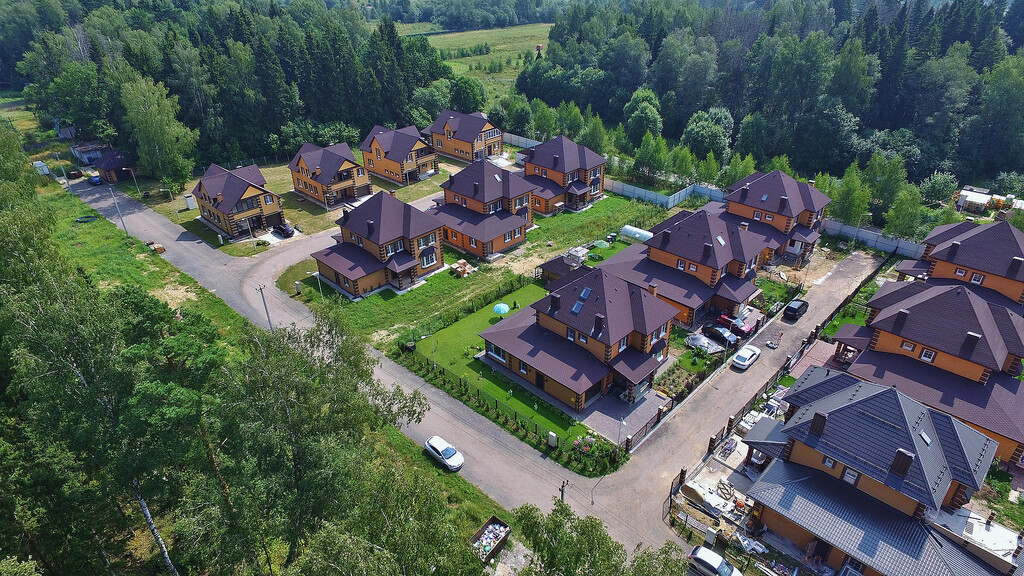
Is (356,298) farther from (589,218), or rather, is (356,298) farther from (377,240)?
(589,218)

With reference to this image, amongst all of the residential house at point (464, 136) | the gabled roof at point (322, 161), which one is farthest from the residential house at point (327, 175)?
the residential house at point (464, 136)

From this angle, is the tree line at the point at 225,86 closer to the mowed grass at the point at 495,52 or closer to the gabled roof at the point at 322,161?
→ the gabled roof at the point at 322,161

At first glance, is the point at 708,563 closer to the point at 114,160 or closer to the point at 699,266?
the point at 699,266

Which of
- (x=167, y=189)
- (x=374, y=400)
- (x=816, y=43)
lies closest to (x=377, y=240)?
Result: (x=374, y=400)

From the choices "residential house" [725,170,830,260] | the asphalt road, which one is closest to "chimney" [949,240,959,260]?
the asphalt road

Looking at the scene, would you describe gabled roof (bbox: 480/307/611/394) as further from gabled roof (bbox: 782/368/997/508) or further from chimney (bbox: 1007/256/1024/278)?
chimney (bbox: 1007/256/1024/278)
